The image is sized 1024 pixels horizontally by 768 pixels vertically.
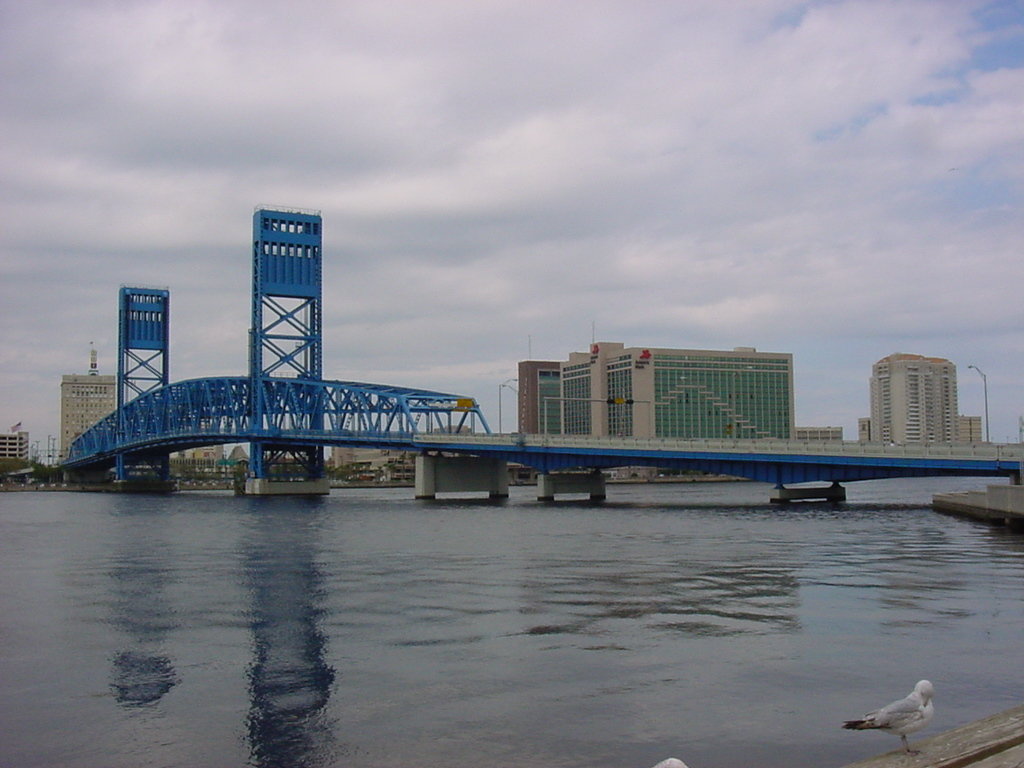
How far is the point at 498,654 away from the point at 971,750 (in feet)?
41.2

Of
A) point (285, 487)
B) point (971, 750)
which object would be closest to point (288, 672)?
point (971, 750)

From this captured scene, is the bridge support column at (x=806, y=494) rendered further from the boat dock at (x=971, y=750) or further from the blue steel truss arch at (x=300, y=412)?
the boat dock at (x=971, y=750)

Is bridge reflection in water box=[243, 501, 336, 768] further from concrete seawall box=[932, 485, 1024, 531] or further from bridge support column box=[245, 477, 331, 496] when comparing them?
bridge support column box=[245, 477, 331, 496]

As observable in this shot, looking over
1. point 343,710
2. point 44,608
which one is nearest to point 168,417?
point 44,608

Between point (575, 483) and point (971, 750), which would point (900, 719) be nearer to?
point (971, 750)

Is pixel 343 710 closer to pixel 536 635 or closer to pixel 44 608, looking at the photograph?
pixel 536 635

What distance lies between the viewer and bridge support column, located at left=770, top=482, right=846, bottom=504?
110125mm

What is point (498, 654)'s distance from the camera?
2372 centimetres

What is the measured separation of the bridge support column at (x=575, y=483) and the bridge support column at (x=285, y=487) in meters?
43.0

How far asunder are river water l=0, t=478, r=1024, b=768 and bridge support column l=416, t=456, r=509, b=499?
278 feet

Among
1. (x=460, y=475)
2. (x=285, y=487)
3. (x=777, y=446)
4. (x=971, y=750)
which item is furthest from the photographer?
(x=285, y=487)

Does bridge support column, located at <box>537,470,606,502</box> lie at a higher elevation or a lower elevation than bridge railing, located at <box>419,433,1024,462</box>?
lower

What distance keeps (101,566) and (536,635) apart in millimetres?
28489

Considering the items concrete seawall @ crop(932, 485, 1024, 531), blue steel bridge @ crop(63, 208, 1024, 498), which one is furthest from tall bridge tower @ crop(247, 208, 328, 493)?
concrete seawall @ crop(932, 485, 1024, 531)
